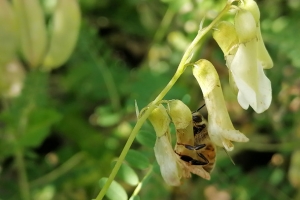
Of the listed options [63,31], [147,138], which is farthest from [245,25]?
[63,31]

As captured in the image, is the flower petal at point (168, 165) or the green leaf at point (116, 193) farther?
the green leaf at point (116, 193)

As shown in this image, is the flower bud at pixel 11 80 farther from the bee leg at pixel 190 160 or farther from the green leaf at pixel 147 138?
the bee leg at pixel 190 160

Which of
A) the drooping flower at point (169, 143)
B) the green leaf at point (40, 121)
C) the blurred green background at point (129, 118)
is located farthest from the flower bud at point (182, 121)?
the green leaf at point (40, 121)

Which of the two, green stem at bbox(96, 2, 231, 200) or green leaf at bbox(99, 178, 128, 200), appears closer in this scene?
green stem at bbox(96, 2, 231, 200)

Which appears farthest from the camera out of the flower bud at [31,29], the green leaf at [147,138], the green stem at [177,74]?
the flower bud at [31,29]

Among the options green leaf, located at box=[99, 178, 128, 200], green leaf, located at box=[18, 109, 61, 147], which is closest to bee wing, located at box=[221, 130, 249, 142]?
green leaf, located at box=[99, 178, 128, 200]

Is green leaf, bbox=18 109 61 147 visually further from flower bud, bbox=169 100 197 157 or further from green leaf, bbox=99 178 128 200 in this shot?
flower bud, bbox=169 100 197 157

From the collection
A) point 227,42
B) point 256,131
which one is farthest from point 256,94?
point 256,131

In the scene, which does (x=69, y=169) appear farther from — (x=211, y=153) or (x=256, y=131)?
(x=211, y=153)
